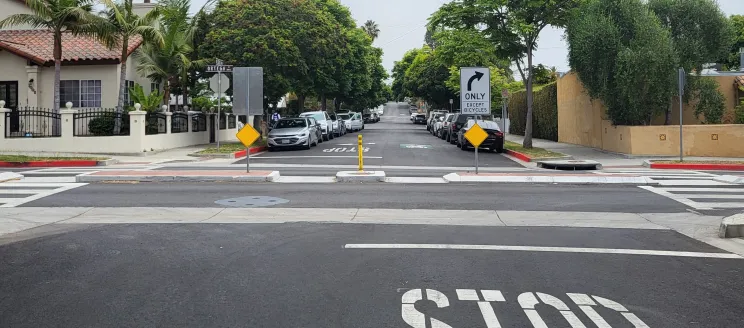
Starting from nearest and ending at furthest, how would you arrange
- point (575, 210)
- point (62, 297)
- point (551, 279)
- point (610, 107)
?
point (62, 297)
point (551, 279)
point (575, 210)
point (610, 107)

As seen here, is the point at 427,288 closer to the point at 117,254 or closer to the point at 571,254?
the point at 571,254

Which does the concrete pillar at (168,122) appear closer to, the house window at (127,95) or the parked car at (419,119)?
the house window at (127,95)

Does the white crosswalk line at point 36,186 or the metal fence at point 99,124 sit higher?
the metal fence at point 99,124

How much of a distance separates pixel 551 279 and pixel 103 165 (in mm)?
17546

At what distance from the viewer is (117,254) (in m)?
7.75

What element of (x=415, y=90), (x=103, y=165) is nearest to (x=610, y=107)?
(x=103, y=165)

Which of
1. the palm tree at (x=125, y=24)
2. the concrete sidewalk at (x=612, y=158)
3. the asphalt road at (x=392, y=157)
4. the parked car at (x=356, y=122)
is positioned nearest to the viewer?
the concrete sidewalk at (x=612, y=158)

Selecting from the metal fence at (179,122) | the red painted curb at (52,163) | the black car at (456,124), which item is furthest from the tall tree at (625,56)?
the red painted curb at (52,163)

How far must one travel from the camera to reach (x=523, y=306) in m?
5.71

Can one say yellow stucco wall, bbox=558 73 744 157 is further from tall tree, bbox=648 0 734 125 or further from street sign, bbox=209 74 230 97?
street sign, bbox=209 74 230 97

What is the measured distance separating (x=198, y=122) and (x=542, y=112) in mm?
19054

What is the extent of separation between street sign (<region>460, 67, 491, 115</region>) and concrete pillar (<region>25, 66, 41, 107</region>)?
19734 millimetres

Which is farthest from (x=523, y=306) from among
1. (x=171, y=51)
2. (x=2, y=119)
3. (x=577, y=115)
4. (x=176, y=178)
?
(x=577, y=115)

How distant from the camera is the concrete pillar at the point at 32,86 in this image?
2845cm
